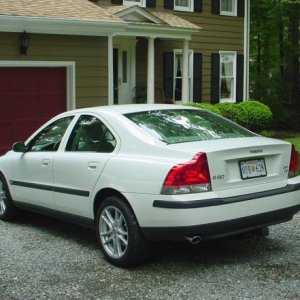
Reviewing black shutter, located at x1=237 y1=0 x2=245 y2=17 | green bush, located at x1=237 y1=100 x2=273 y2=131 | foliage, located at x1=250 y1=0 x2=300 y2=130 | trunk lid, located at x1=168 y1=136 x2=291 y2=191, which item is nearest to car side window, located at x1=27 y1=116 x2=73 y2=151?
trunk lid, located at x1=168 y1=136 x2=291 y2=191

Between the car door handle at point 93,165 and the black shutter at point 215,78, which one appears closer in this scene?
the car door handle at point 93,165

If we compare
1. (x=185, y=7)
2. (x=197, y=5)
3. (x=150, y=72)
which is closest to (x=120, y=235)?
(x=150, y=72)

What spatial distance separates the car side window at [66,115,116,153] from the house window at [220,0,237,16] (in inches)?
628

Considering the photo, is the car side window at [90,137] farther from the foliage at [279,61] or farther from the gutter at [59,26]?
the foliage at [279,61]

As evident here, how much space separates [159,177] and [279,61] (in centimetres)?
2186

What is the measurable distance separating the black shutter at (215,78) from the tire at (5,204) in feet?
46.1

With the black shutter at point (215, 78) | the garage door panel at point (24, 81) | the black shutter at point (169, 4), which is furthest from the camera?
the black shutter at point (215, 78)

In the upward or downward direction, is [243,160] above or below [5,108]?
above

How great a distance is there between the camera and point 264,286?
4957 millimetres

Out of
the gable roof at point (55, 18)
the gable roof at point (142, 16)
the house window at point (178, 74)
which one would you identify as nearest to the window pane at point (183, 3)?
the gable roof at point (142, 16)

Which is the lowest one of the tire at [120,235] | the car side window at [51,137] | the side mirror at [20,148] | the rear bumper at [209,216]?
the tire at [120,235]

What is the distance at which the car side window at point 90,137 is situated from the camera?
6.04 metres

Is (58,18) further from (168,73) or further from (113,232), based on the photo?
(113,232)

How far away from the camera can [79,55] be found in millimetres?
13742
